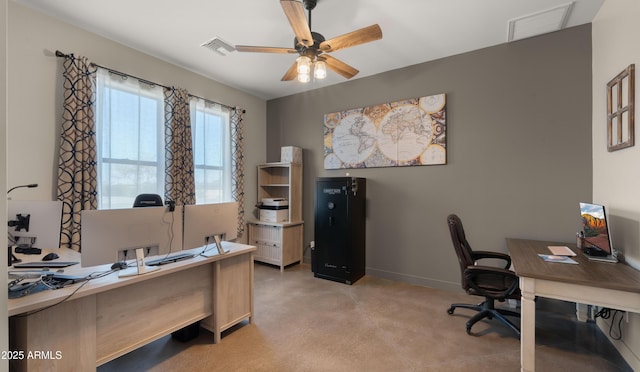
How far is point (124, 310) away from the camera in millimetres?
1729

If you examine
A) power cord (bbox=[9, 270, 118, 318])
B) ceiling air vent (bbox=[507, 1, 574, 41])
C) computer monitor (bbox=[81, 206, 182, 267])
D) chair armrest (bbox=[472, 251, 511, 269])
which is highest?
ceiling air vent (bbox=[507, 1, 574, 41])

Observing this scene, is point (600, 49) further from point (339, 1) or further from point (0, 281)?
point (0, 281)

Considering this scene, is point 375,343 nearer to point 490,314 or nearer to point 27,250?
point 490,314

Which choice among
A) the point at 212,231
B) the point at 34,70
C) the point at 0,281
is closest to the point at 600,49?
the point at 212,231

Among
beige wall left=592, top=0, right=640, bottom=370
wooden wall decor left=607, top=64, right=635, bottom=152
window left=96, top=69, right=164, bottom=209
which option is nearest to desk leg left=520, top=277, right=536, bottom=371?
beige wall left=592, top=0, right=640, bottom=370

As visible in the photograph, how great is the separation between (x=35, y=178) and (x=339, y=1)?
3.17 m

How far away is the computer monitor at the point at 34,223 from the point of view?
161 centimetres

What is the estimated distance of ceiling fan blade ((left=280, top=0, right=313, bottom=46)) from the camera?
5.57 feet

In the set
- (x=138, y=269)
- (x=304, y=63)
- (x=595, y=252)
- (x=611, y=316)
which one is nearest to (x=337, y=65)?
(x=304, y=63)

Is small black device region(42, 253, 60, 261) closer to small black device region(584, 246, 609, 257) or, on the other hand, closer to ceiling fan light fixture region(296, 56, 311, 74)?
ceiling fan light fixture region(296, 56, 311, 74)

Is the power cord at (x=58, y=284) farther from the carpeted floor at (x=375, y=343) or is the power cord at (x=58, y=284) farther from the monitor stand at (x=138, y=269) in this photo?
the carpeted floor at (x=375, y=343)

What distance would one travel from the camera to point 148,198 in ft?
8.66

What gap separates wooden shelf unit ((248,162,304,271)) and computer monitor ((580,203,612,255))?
132 inches

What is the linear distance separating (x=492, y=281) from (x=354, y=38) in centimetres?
237
